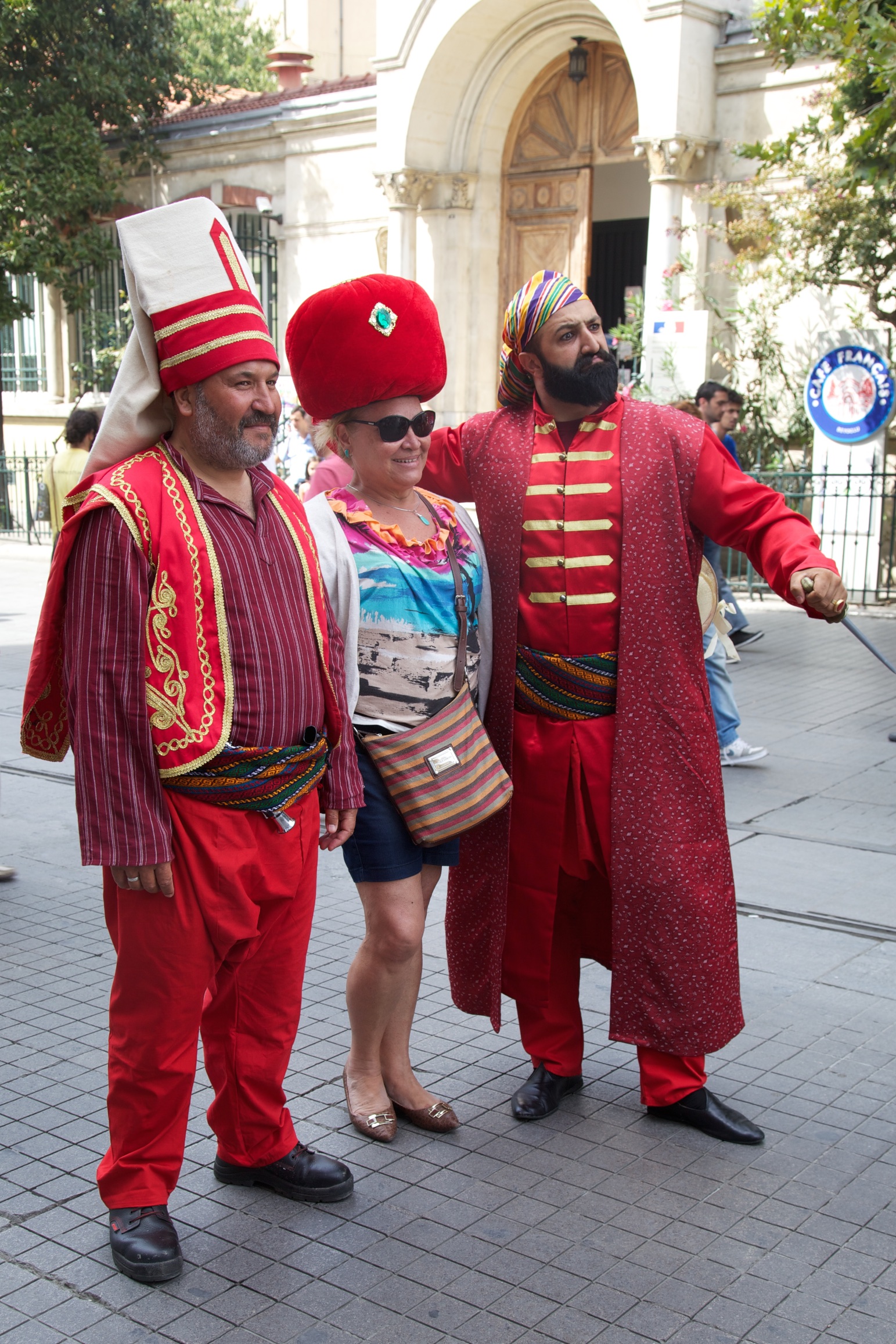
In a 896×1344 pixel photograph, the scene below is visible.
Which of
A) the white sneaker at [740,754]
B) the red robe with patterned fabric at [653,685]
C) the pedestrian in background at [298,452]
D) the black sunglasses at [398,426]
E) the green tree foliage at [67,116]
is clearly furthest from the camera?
the green tree foliage at [67,116]

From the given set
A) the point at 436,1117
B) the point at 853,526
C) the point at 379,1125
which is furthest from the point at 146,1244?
the point at 853,526

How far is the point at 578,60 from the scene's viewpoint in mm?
16406

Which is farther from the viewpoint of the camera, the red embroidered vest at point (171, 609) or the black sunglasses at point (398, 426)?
the black sunglasses at point (398, 426)

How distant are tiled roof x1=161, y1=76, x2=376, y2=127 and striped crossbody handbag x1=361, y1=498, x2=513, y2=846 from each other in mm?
17455

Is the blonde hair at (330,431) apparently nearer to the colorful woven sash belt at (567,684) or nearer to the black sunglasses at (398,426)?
the black sunglasses at (398,426)

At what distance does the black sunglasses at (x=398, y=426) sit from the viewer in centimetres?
324

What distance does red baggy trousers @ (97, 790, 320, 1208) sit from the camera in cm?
276

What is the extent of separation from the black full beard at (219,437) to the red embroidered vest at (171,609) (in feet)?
0.25

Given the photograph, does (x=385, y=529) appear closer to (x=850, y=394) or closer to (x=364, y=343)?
(x=364, y=343)

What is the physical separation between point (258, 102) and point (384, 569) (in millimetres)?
18898

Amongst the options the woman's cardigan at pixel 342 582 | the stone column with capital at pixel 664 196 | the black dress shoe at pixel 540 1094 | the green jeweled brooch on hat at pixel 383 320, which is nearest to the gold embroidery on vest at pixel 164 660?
the woman's cardigan at pixel 342 582

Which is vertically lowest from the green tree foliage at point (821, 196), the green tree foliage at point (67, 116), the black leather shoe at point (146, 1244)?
the black leather shoe at point (146, 1244)

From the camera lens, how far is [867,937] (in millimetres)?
4746

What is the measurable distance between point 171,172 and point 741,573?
1186cm
